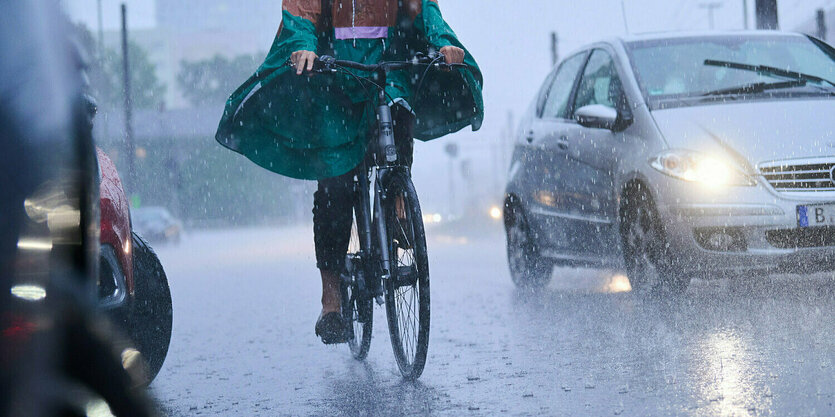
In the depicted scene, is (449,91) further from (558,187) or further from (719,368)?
(558,187)

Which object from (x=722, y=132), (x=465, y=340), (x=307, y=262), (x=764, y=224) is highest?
(x=722, y=132)

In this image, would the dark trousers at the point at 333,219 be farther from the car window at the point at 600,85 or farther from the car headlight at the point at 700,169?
the car window at the point at 600,85

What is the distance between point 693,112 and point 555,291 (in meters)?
2.12

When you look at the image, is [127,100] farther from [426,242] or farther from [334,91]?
[334,91]

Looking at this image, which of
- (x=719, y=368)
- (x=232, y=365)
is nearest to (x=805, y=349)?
(x=719, y=368)

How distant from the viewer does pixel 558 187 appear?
7723mm

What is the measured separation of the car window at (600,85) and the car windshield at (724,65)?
0.16 meters

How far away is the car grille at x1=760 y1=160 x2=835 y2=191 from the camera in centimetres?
608

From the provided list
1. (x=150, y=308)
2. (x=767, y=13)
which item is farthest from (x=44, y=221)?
(x=767, y=13)

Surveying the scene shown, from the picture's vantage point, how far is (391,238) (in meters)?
4.89

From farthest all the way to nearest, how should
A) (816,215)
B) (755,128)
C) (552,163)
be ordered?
(552,163) → (755,128) → (816,215)

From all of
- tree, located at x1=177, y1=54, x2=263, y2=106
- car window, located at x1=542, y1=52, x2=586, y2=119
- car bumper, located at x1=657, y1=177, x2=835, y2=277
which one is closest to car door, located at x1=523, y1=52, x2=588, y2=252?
car window, located at x1=542, y1=52, x2=586, y2=119

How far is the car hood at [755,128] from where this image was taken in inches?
243

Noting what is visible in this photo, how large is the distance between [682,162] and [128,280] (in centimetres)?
335
